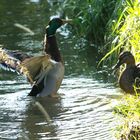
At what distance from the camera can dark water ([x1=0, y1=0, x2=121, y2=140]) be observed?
6.52m

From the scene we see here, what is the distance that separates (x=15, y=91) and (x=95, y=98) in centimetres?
125

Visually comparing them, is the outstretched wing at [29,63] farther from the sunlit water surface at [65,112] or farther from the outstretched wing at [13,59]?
the sunlit water surface at [65,112]

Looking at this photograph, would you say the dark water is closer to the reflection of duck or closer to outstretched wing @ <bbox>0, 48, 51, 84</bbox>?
the reflection of duck

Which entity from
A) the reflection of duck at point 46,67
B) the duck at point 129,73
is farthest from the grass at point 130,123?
the reflection of duck at point 46,67

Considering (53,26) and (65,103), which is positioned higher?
(53,26)

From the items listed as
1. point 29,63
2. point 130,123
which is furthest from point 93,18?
point 130,123

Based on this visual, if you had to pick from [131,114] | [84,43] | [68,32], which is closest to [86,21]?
[84,43]

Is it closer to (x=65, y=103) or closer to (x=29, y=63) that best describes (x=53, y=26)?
(x=29, y=63)

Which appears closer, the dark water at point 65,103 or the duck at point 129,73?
the dark water at point 65,103

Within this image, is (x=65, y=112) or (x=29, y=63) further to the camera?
(x=29, y=63)

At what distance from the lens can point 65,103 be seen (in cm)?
790

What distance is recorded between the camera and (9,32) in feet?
39.8

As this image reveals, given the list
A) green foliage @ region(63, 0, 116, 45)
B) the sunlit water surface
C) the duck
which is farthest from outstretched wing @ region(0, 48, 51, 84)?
green foliage @ region(63, 0, 116, 45)

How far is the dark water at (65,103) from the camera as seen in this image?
6.52 meters
